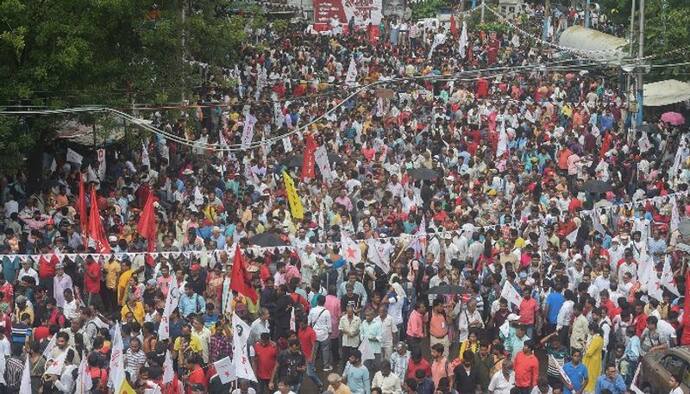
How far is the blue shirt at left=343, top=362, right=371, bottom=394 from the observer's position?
45.4ft

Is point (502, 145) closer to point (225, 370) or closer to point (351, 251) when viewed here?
point (351, 251)

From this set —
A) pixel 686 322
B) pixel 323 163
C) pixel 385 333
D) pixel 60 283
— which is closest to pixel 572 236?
pixel 686 322

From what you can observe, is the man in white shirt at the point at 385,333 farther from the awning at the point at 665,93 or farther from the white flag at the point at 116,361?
the awning at the point at 665,93

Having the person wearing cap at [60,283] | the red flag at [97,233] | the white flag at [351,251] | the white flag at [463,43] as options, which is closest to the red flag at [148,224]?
the red flag at [97,233]

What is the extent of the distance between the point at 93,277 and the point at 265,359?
4026mm

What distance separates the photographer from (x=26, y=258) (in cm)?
1758

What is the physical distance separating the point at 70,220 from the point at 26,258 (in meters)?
3.41

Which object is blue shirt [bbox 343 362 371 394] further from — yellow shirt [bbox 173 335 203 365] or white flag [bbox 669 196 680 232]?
white flag [bbox 669 196 680 232]

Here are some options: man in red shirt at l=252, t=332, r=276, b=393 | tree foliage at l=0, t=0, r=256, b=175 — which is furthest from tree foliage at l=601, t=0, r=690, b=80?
man in red shirt at l=252, t=332, r=276, b=393

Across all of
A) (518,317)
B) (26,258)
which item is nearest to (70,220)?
(26,258)

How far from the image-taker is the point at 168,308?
15344 mm

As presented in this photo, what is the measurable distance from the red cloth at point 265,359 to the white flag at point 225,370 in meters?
0.92

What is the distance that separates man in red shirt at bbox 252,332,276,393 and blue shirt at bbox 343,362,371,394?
43.0 inches

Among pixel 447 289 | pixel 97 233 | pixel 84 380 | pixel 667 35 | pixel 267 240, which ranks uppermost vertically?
pixel 667 35
